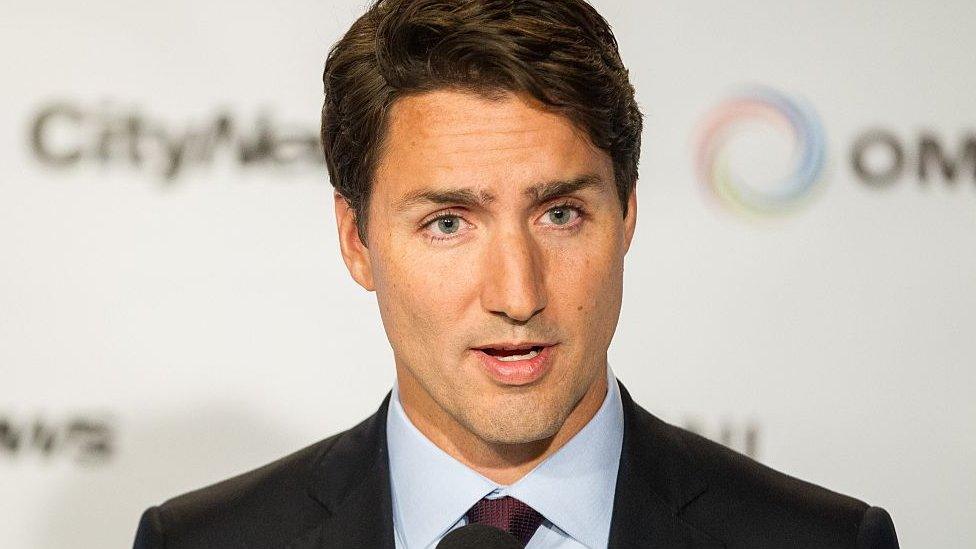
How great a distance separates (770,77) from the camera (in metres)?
2.88

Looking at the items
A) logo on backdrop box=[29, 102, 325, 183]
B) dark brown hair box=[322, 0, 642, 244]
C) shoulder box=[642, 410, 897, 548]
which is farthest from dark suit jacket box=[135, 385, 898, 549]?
logo on backdrop box=[29, 102, 325, 183]

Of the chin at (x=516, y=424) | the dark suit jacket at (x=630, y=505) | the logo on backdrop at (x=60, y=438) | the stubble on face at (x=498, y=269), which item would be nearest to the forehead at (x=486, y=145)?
the stubble on face at (x=498, y=269)

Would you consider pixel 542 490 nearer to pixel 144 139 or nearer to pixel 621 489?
pixel 621 489

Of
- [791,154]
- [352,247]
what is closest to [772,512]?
[352,247]

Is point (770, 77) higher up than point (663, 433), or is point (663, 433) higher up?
point (770, 77)

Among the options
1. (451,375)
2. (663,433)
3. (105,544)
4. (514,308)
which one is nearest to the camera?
(514,308)

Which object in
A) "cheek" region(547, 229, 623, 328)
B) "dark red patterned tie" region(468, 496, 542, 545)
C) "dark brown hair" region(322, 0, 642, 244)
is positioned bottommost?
"dark red patterned tie" region(468, 496, 542, 545)

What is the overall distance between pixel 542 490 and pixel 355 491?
275 mm

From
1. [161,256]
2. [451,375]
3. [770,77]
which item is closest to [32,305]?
[161,256]

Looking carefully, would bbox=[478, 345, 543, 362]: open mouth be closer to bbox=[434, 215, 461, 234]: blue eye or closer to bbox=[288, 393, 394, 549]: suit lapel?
bbox=[434, 215, 461, 234]: blue eye

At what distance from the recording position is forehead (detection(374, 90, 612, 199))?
5.62ft

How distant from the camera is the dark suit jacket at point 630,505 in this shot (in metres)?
1.80

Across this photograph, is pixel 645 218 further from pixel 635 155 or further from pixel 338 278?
pixel 635 155

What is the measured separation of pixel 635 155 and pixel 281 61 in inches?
43.4
